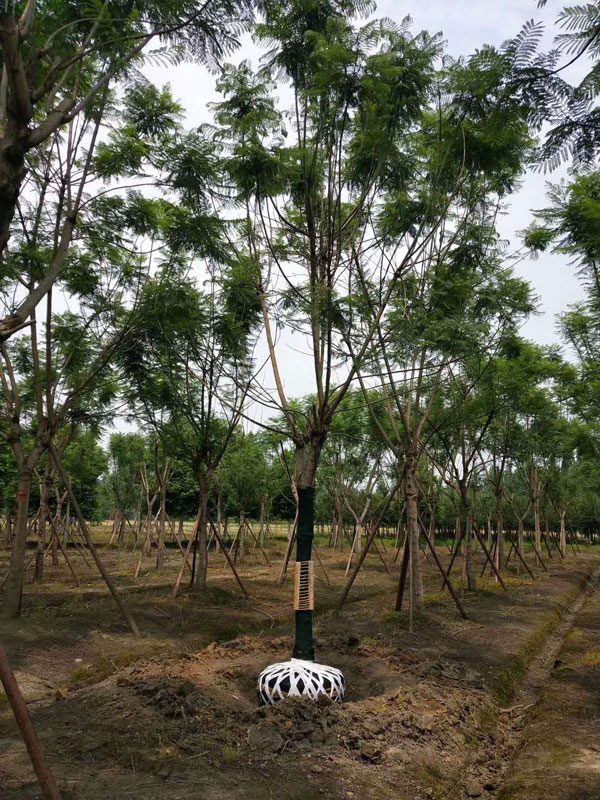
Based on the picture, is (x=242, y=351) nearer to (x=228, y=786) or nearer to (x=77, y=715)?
(x=77, y=715)

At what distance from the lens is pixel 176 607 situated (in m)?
12.5

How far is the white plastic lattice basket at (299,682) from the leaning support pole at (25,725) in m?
3.33

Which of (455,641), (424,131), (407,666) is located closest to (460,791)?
(407,666)

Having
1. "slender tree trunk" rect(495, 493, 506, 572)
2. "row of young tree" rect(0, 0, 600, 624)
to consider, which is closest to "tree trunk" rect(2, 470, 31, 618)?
"row of young tree" rect(0, 0, 600, 624)

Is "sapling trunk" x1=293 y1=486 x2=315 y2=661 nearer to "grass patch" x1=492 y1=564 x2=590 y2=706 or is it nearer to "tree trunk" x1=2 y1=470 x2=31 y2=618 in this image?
"grass patch" x1=492 y1=564 x2=590 y2=706

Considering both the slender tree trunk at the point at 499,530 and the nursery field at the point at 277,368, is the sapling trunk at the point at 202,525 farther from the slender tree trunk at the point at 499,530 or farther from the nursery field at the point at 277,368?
the slender tree trunk at the point at 499,530

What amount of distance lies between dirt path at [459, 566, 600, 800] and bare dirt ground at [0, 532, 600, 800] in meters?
0.03

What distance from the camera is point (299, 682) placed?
20.6 ft

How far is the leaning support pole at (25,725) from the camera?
3.00 m

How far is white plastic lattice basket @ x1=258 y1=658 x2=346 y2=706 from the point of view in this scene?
6.23m

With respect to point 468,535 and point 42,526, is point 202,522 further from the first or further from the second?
point 468,535

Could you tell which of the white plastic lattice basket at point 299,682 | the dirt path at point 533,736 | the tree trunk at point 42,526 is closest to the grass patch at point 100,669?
the white plastic lattice basket at point 299,682

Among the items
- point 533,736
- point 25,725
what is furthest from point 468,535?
point 25,725

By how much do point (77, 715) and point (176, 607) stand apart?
6.76 m
